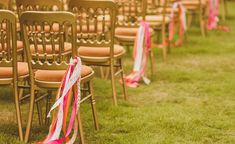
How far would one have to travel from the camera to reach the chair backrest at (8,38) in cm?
387

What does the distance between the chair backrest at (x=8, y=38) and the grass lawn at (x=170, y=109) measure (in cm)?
67

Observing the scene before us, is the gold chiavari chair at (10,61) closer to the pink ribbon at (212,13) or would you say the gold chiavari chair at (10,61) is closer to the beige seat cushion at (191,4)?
the beige seat cushion at (191,4)

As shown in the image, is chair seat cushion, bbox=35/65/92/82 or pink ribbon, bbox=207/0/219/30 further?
pink ribbon, bbox=207/0/219/30

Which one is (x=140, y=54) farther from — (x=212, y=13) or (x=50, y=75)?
(x=212, y=13)

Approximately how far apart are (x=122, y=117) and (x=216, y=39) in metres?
4.34

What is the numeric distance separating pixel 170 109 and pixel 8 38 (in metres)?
1.91

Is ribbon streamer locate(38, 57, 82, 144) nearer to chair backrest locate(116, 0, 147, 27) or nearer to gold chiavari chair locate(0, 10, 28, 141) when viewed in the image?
gold chiavari chair locate(0, 10, 28, 141)

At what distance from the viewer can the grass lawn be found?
14.4 ft

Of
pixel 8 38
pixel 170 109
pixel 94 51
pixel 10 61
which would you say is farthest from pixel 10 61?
pixel 170 109

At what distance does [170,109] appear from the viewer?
5.11 m

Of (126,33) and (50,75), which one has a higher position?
(126,33)

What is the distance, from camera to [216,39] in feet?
28.8

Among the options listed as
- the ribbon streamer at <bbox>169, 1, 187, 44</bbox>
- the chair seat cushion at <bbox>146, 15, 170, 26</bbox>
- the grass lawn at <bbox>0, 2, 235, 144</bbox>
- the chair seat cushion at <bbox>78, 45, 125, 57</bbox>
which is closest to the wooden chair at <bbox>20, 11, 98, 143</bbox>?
the grass lawn at <bbox>0, 2, 235, 144</bbox>

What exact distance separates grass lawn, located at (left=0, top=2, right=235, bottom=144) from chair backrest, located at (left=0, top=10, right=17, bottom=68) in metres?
0.67
